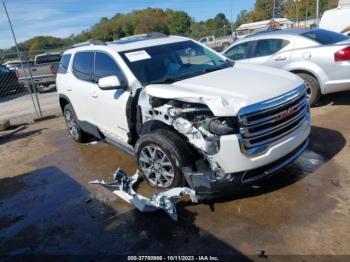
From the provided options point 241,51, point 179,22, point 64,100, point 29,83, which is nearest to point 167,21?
point 179,22

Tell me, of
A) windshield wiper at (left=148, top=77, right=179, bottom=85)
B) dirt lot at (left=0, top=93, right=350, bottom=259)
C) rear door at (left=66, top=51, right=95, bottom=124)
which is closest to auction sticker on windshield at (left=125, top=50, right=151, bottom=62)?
windshield wiper at (left=148, top=77, right=179, bottom=85)

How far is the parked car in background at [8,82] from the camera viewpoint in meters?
17.5

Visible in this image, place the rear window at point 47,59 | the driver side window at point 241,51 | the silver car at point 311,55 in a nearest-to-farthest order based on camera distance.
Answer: the silver car at point 311,55 < the driver side window at point 241,51 < the rear window at point 47,59

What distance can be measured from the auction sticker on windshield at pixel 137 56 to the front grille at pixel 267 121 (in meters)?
1.96

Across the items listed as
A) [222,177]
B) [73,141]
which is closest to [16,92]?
[73,141]

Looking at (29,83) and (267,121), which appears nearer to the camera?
(267,121)

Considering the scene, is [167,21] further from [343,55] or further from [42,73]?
[343,55]

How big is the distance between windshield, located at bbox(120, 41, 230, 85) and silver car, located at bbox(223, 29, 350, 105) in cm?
246

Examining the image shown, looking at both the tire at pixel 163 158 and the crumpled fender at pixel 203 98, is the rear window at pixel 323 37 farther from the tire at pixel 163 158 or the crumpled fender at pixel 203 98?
the tire at pixel 163 158

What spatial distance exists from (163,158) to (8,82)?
16.4m

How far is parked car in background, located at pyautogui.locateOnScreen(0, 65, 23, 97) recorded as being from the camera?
17.5 metres

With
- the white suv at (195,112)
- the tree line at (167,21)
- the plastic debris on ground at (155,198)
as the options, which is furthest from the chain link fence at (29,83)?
the tree line at (167,21)

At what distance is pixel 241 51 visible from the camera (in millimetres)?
8102

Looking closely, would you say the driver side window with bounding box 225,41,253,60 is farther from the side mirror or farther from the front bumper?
the front bumper
